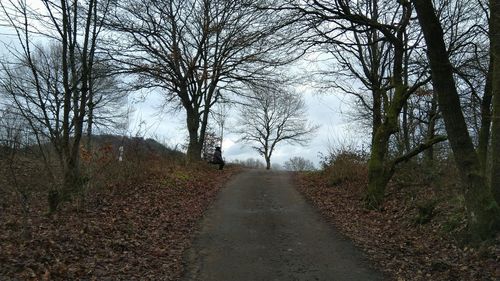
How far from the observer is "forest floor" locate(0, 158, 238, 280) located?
715 centimetres

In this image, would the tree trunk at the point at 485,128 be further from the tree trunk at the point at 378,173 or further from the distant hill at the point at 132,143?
the distant hill at the point at 132,143

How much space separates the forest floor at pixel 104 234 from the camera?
23.5 ft

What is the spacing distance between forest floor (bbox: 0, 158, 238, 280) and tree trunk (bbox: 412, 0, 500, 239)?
5.46 metres

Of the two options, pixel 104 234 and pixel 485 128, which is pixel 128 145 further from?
pixel 485 128

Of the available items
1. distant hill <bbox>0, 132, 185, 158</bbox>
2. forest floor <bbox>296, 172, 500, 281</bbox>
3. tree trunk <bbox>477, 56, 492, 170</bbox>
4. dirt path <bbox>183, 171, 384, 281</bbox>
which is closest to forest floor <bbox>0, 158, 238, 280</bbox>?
dirt path <bbox>183, 171, 384, 281</bbox>

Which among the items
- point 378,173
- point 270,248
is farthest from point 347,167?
point 270,248

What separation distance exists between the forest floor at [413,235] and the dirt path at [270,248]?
0.51 metres

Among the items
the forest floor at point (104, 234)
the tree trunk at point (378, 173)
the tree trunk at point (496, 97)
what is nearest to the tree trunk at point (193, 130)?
the forest floor at point (104, 234)

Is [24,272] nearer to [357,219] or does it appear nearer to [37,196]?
[37,196]

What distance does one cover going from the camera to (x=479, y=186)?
27.6 ft

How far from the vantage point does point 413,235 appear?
407 inches

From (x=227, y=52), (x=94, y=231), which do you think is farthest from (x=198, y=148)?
(x=94, y=231)

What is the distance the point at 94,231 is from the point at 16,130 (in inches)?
99.4

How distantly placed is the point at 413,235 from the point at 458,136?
2.84 meters
